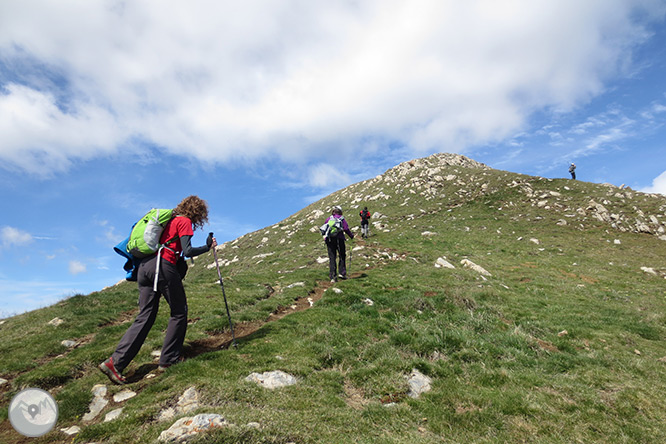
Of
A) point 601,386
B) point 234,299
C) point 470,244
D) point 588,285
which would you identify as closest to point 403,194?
point 470,244

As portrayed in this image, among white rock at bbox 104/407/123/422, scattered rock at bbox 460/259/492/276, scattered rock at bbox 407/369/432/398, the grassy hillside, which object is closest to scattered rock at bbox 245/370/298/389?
the grassy hillside

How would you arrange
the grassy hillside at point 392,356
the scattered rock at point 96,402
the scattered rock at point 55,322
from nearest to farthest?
1. the grassy hillside at point 392,356
2. the scattered rock at point 96,402
3. the scattered rock at point 55,322

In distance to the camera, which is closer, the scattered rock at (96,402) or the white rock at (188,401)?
the white rock at (188,401)

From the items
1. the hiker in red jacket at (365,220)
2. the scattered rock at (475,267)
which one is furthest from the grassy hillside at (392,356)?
the hiker in red jacket at (365,220)

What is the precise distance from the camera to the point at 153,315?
697cm

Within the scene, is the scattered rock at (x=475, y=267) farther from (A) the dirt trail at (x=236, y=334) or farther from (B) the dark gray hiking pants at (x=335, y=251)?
(A) the dirt trail at (x=236, y=334)

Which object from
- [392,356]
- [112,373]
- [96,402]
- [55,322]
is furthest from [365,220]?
[96,402]

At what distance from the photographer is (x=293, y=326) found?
9781 millimetres

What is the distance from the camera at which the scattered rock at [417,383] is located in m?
6.47

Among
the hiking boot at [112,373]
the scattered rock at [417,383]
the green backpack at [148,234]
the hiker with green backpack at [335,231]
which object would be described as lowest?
the scattered rock at [417,383]

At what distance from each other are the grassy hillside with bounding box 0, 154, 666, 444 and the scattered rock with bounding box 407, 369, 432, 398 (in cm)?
15

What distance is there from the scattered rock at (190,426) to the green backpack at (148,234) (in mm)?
3973

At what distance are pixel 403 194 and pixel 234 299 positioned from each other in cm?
4031

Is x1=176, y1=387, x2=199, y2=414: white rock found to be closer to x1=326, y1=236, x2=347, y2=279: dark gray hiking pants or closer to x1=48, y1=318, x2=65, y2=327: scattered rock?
x1=48, y1=318, x2=65, y2=327: scattered rock
